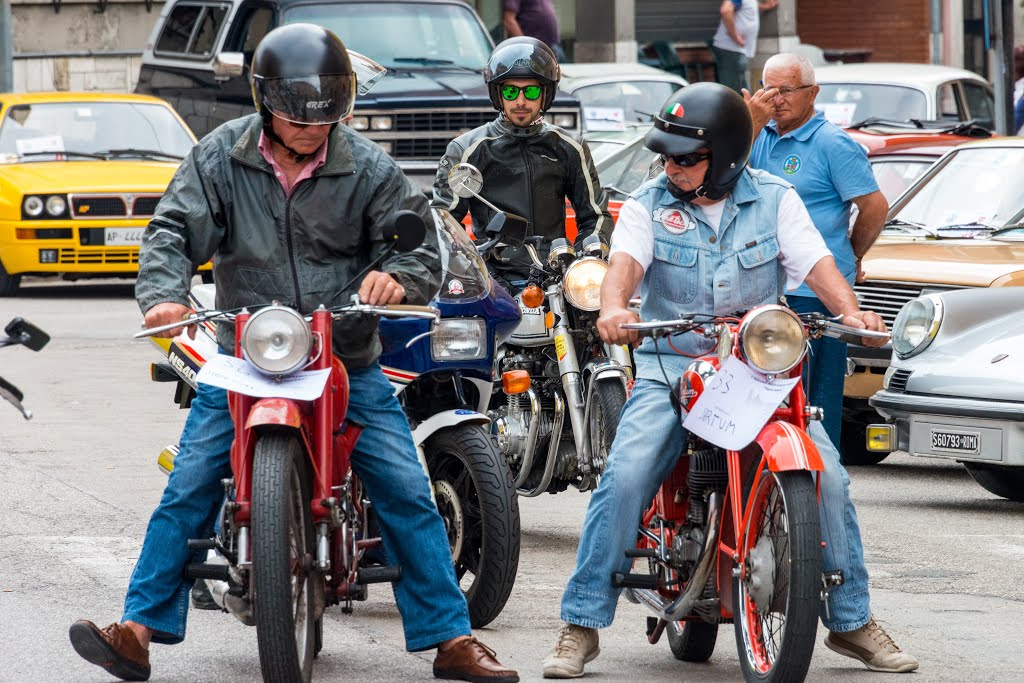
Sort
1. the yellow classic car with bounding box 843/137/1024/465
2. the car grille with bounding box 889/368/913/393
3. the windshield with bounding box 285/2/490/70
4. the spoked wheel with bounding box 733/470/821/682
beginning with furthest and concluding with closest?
the windshield with bounding box 285/2/490/70
the yellow classic car with bounding box 843/137/1024/465
the car grille with bounding box 889/368/913/393
the spoked wheel with bounding box 733/470/821/682

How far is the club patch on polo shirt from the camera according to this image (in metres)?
5.46

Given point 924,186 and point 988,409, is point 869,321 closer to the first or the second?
point 988,409

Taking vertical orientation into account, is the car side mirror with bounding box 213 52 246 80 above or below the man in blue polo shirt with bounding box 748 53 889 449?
above

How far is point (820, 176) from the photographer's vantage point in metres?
7.76

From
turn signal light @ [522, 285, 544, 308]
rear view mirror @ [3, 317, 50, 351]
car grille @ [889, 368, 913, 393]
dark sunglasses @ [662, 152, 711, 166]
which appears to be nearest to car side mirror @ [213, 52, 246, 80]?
car grille @ [889, 368, 913, 393]

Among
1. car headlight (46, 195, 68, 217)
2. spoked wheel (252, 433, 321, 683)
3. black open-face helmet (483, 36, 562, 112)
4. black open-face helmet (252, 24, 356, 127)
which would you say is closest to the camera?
spoked wheel (252, 433, 321, 683)

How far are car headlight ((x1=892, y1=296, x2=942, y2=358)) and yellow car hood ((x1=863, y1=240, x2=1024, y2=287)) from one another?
0.37m

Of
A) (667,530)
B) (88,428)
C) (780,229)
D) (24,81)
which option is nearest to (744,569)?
(667,530)

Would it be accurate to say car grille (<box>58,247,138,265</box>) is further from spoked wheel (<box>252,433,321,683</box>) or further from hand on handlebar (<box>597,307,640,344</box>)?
spoked wheel (<box>252,433,321,683</box>)

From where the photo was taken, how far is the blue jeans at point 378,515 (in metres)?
5.20

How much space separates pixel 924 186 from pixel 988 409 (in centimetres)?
281

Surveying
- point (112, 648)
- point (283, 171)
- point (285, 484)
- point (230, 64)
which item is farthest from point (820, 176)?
point (230, 64)

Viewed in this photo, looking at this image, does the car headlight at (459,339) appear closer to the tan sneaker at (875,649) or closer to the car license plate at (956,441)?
the tan sneaker at (875,649)

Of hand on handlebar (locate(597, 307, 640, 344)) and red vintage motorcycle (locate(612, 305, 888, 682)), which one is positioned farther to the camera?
hand on handlebar (locate(597, 307, 640, 344))
